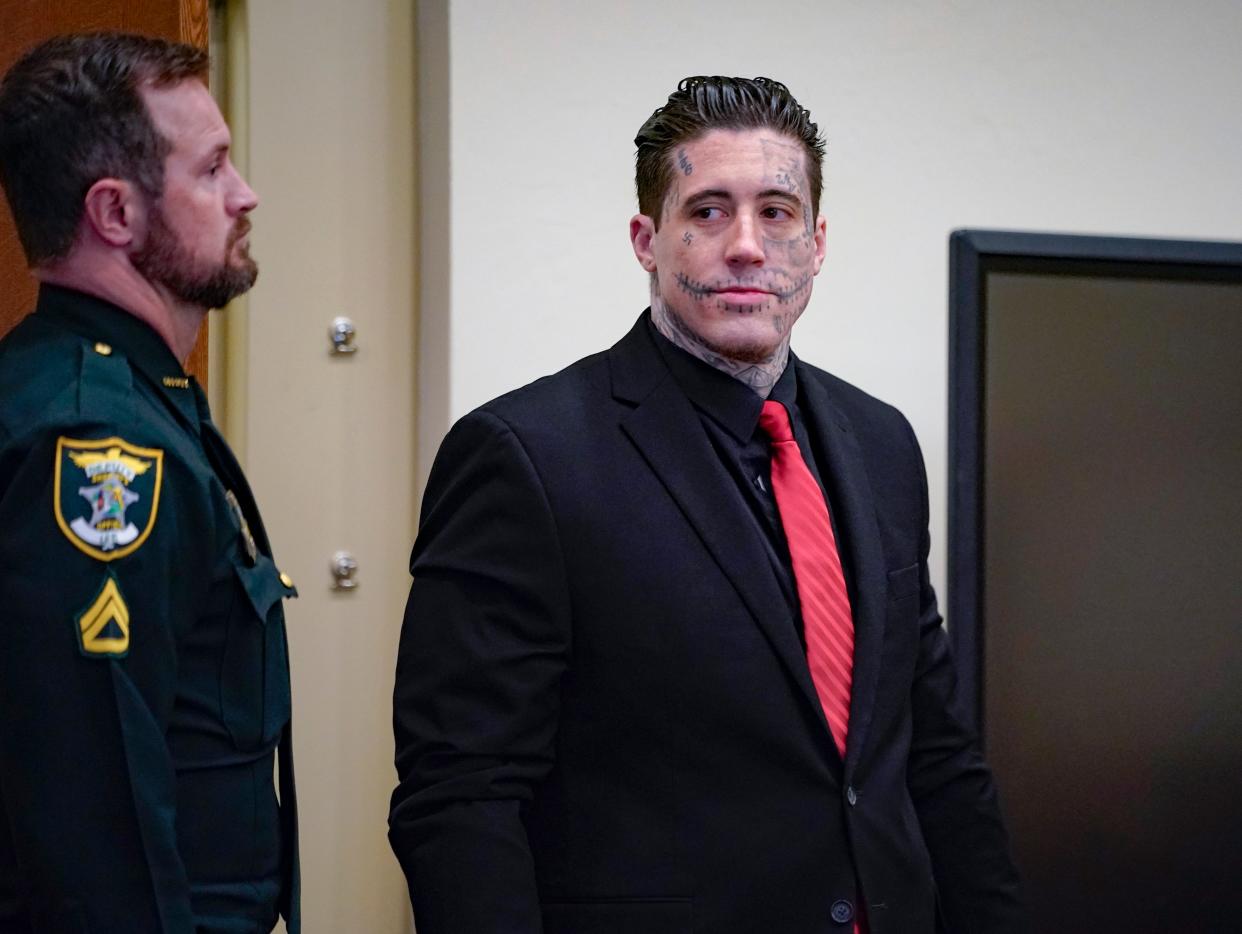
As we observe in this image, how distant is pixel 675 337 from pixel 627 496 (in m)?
0.20

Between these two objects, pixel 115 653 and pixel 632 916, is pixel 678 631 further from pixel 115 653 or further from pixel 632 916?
pixel 115 653

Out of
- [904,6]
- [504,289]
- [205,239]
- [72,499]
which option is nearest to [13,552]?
[72,499]

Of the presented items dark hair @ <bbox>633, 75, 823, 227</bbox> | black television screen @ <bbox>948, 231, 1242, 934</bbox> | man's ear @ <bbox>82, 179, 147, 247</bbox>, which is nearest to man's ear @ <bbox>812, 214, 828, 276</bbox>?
dark hair @ <bbox>633, 75, 823, 227</bbox>

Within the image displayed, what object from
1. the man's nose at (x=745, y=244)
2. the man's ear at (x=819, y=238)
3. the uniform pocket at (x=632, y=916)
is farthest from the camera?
the man's ear at (x=819, y=238)

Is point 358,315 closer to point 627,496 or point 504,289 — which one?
point 504,289

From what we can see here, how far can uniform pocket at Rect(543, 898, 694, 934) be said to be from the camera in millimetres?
1351

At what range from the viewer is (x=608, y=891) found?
136cm

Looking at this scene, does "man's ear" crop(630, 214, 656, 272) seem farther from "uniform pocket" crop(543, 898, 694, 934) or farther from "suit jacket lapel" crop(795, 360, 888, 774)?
"uniform pocket" crop(543, 898, 694, 934)

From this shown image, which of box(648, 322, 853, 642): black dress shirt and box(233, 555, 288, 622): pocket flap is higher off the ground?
box(648, 322, 853, 642): black dress shirt

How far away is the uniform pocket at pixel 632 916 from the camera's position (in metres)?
1.35

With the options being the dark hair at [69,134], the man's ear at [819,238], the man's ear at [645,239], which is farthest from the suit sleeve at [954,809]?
the dark hair at [69,134]

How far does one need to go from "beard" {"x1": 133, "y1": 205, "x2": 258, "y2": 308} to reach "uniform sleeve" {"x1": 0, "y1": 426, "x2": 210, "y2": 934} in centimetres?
22

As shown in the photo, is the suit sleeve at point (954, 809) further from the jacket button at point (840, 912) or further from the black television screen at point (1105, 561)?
the black television screen at point (1105, 561)

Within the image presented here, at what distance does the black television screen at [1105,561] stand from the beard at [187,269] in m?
1.42
